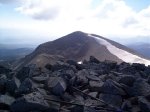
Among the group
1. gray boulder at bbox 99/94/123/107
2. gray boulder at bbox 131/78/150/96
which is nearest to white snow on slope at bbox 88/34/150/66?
gray boulder at bbox 131/78/150/96

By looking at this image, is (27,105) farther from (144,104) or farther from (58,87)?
(144,104)

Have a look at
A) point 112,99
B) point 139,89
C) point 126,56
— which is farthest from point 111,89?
point 126,56

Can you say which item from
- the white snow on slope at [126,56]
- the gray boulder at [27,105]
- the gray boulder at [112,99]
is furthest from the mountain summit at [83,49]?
the gray boulder at [27,105]

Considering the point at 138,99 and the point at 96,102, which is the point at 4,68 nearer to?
the point at 96,102

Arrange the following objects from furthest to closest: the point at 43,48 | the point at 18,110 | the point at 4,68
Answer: the point at 43,48 < the point at 4,68 < the point at 18,110

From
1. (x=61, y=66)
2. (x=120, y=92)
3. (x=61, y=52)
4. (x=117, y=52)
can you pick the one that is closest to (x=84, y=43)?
(x=61, y=52)

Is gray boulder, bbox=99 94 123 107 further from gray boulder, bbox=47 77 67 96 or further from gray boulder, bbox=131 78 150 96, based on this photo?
gray boulder, bbox=47 77 67 96

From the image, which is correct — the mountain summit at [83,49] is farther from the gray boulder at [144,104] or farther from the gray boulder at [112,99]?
the gray boulder at [144,104]

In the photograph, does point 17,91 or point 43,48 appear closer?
point 17,91
